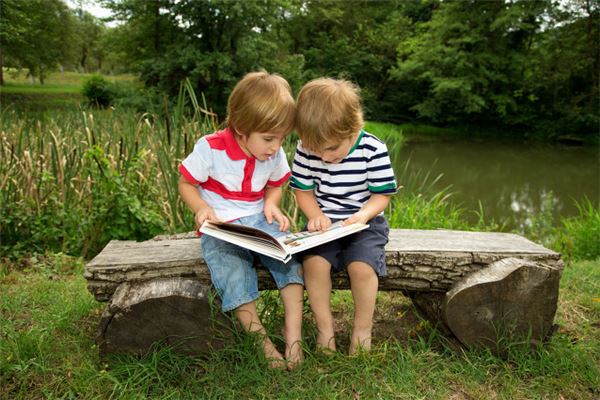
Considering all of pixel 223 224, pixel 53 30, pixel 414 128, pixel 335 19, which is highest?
pixel 335 19

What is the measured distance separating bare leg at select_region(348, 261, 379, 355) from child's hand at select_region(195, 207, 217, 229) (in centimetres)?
60

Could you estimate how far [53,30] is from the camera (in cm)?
1948

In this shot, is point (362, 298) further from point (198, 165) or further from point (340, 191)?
point (198, 165)

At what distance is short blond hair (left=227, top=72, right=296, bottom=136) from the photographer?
1904 millimetres

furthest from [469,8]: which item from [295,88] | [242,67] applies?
[242,67]

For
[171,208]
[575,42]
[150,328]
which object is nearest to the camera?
[150,328]

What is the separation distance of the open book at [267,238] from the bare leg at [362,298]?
0.20 meters

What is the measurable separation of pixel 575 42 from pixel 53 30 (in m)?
19.7

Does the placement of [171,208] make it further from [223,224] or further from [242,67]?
[242,67]

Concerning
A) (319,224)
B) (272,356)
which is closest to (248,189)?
(319,224)

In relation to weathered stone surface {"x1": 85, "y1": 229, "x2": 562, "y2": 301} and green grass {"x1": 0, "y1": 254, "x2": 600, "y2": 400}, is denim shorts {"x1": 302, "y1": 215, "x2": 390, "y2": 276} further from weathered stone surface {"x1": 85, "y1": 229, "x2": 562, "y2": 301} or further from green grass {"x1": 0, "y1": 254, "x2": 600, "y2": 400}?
green grass {"x1": 0, "y1": 254, "x2": 600, "y2": 400}

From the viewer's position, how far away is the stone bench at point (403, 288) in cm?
192

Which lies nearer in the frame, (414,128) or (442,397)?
(442,397)

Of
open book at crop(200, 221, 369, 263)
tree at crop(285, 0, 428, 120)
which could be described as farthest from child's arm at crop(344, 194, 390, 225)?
tree at crop(285, 0, 428, 120)
